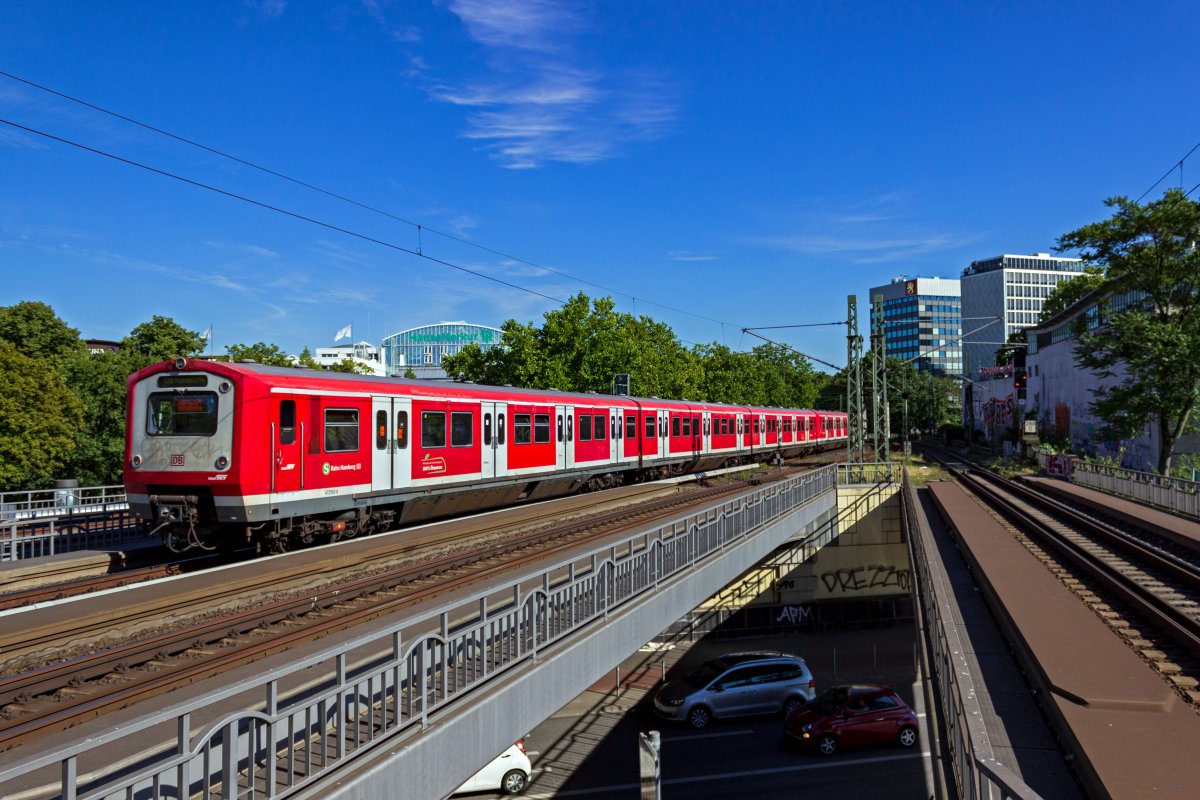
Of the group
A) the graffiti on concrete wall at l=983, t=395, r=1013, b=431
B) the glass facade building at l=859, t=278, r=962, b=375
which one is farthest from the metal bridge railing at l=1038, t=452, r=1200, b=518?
the glass facade building at l=859, t=278, r=962, b=375

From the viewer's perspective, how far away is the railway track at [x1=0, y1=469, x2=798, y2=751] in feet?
24.4

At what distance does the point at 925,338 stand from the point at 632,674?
149577mm

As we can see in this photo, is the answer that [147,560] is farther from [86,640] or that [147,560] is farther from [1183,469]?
[1183,469]

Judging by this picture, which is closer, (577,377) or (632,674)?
(632,674)

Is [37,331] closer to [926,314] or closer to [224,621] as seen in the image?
[224,621]

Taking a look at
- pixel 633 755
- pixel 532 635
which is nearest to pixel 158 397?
pixel 532 635

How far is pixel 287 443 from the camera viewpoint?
14.0 m

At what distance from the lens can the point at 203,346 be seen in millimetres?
49625

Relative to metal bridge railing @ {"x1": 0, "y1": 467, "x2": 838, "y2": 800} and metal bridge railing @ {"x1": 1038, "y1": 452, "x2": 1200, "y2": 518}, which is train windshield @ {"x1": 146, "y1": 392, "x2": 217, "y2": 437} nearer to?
metal bridge railing @ {"x1": 0, "y1": 467, "x2": 838, "y2": 800}

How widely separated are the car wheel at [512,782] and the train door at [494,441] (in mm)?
6529

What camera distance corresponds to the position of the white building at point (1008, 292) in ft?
460

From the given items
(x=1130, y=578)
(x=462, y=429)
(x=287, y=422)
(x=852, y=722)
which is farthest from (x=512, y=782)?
(x=1130, y=578)

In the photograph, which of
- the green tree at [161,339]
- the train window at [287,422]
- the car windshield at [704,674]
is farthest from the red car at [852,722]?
the green tree at [161,339]

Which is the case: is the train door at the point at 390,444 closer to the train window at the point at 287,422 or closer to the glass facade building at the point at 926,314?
the train window at the point at 287,422
